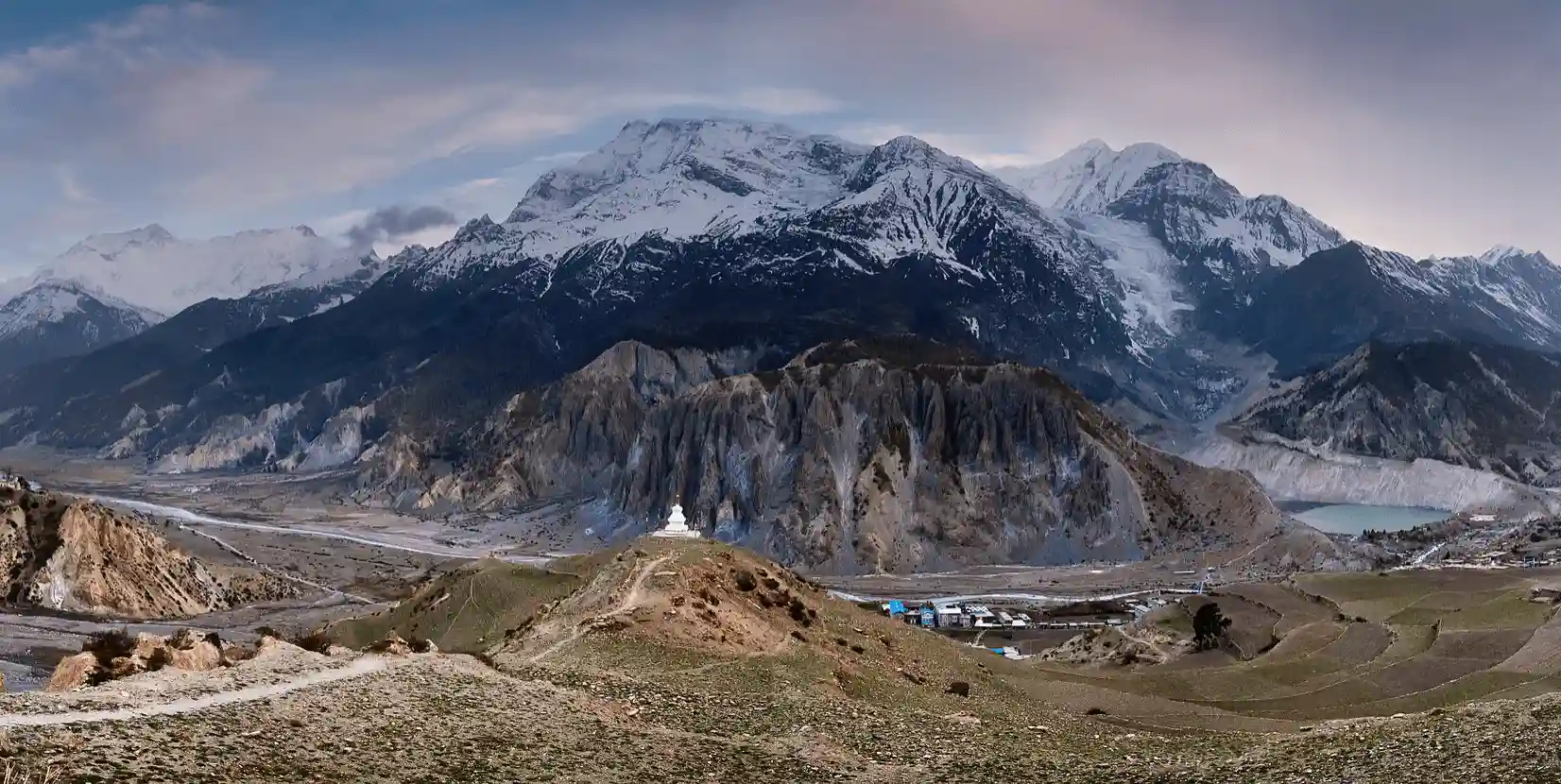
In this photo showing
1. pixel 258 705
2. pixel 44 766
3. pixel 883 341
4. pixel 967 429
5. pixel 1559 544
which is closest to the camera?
pixel 44 766

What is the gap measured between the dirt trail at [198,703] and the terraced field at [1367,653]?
1438 inches

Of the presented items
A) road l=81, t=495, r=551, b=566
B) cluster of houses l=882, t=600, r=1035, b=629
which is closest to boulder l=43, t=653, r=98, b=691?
cluster of houses l=882, t=600, r=1035, b=629

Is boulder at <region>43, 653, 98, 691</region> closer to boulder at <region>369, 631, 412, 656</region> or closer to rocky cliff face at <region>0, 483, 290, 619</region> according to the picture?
Result: boulder at <region>369, 631, 412, 656</region>

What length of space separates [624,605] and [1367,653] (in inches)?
1796

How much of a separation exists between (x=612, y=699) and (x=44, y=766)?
1508 cm

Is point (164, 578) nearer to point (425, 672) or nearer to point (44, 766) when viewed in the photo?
point (425, 672)

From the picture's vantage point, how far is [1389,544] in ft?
530

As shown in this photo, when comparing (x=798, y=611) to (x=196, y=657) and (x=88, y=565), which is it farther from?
(x=88, y=565)

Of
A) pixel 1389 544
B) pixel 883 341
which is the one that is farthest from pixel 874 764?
pixel 883 341

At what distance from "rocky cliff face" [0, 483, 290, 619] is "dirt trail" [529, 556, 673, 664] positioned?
67.1m

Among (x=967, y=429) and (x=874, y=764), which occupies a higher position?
(x=967, y=429)

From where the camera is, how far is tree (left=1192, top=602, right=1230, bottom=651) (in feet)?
270

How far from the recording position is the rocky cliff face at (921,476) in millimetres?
155500

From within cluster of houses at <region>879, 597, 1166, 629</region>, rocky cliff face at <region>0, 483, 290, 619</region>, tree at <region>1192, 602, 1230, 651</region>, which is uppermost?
rocky cliff face at <region>0, 483, 290, 619</region>
